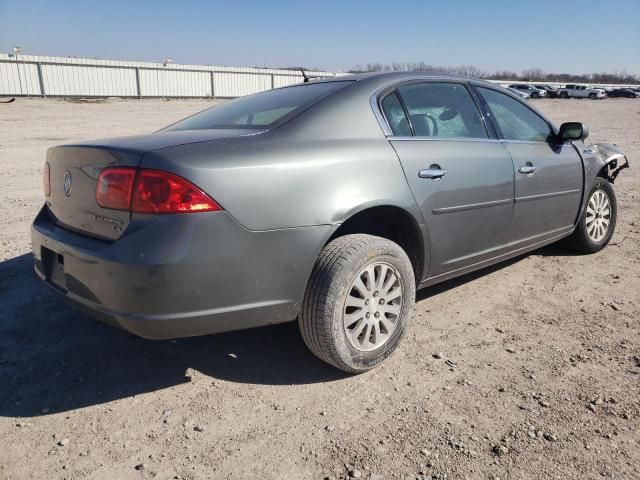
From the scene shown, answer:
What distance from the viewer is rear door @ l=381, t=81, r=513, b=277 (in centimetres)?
299

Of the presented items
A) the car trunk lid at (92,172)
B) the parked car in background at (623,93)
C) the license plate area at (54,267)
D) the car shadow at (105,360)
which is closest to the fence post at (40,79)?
the car shadow at (105,360)

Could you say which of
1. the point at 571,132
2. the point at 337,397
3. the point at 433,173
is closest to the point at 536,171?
the point at 571,132

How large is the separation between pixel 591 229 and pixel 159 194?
4.09 meters

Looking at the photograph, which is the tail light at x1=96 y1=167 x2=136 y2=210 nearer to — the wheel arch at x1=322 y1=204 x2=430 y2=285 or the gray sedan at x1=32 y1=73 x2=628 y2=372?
the gray sedan at x1=32 y1=73 x2=628 y2=372

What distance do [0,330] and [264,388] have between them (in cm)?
178

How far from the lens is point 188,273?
217cm

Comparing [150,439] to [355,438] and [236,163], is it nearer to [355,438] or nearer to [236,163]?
[355,438]

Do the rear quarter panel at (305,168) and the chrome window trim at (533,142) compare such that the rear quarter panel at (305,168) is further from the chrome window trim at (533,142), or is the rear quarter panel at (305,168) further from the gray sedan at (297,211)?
the chrome window trim at (533,142)

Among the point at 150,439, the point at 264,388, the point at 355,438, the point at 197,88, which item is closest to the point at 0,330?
the point at 150,439

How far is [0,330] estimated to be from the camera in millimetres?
3186

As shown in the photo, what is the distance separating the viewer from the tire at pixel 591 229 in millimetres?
4625

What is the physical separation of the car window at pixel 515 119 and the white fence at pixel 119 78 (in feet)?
96.2

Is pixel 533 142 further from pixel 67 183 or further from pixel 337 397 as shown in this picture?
pixel 67 183

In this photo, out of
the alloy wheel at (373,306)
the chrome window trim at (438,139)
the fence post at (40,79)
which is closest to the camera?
the alloy wheel at (373,306)
